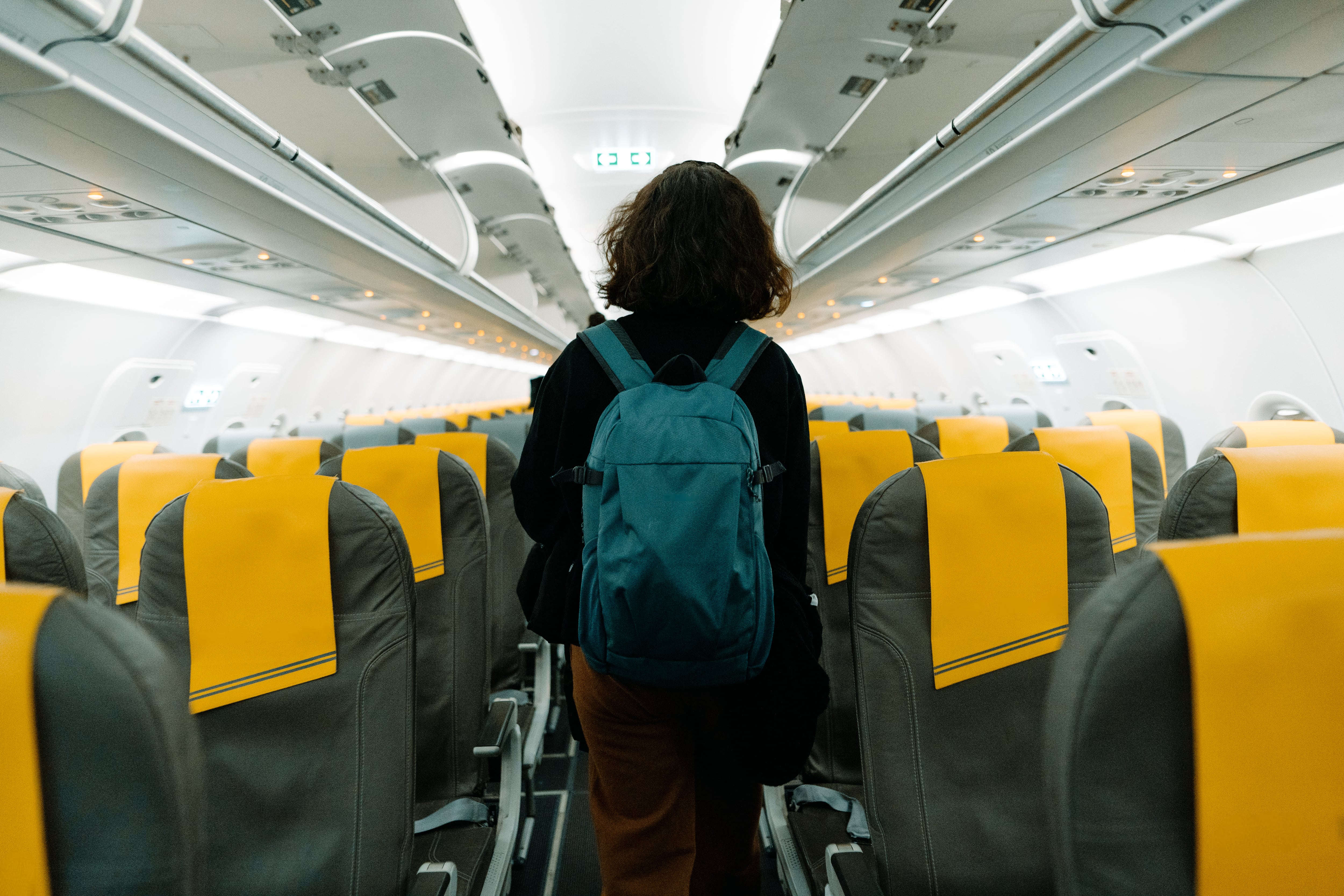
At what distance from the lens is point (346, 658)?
56.1 inches

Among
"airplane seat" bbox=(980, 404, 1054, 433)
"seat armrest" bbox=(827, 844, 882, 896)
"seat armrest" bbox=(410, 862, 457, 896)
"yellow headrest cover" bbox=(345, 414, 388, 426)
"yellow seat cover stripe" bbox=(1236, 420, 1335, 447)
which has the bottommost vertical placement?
"seat armrest" bbox=(827, 844, 882, 896)

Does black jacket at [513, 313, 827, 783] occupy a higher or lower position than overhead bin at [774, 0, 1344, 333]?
lower

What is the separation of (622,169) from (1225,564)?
45.4ft

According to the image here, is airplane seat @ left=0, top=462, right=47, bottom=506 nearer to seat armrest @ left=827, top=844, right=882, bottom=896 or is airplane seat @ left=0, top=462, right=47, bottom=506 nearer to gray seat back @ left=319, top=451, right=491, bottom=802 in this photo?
gray seat back @ left=319, top=451, right=491, bottom=802

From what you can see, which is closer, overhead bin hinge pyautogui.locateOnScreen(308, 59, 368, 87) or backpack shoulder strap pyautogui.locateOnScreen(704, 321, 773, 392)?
backpack shoulder strap pyautogui.locateOnScreen(704, 321, 773, 392)

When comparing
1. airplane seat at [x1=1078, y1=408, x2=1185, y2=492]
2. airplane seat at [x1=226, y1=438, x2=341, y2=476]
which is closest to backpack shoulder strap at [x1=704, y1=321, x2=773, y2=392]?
airplane seat at [x1=226, y1=438, x2=341, y2=476]

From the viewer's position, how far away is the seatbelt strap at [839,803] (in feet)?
5.83

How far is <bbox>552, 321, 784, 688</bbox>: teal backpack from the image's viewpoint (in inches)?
42.5

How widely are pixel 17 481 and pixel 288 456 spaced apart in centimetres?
103

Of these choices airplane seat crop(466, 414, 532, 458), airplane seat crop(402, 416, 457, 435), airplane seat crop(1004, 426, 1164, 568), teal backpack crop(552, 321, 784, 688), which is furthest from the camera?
Result: airplane seat crop(402, 416, 457, 435)

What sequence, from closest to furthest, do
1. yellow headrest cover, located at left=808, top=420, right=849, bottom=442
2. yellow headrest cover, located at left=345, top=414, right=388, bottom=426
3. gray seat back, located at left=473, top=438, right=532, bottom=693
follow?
gray seat back, located at left=473, top=438, right=532, bottom=693, yellow headrest cover, located at left=808, top=420, right=849, bottom=442, yellow headrest cover, located at left=345, top=414, right=388, bottom=426

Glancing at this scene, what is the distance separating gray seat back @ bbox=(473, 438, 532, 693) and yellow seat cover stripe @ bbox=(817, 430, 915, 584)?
133cm

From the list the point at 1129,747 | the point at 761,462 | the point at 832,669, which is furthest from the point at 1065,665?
the point at 832,669

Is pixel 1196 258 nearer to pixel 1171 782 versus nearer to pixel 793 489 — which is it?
pixel 793 489
